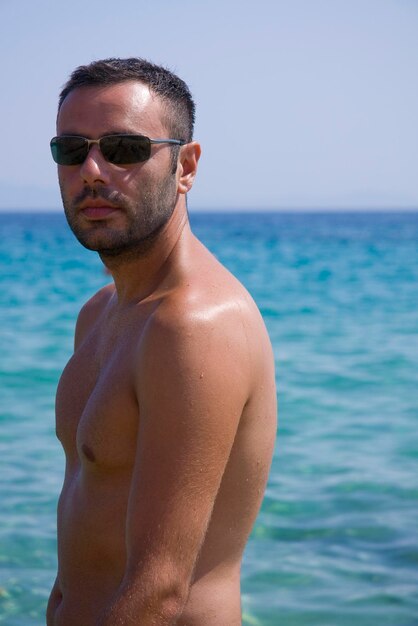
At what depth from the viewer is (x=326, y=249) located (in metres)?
36.6

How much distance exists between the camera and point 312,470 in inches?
277

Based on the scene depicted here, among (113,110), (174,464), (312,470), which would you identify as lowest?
(312,470)

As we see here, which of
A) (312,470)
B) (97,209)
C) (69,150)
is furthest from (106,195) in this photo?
(312,470)

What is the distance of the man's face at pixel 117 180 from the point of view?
6.77ft

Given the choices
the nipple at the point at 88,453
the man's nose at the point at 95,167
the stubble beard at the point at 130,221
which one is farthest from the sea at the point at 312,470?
the man's nose at the point at 95,167

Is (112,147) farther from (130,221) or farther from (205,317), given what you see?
(205,317)

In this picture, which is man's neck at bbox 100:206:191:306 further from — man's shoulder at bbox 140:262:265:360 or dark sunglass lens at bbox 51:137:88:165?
dark sunglass lens at bbox 51:137:88:165

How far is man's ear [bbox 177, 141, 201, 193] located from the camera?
2.20 m

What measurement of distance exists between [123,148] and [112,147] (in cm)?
2

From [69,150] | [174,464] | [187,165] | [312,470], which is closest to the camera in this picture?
[174,464]

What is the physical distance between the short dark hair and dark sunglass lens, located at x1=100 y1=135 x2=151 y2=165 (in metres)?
0.12

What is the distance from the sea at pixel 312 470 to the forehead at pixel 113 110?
3.28 meters

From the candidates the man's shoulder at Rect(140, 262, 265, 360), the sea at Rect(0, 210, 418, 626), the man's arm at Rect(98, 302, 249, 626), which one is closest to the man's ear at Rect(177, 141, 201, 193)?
the man's shoulder at Rect(140, 262, 265, 360)

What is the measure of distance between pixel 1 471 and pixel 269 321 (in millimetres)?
8384
